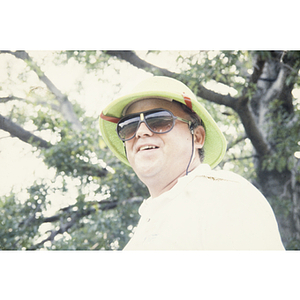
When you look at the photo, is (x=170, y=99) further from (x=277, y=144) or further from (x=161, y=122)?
(x=277, y=144)

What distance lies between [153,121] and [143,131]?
A: 0.07 metres

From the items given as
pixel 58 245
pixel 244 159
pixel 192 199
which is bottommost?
pixel 58 245

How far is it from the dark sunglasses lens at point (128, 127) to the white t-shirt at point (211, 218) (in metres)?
0.36

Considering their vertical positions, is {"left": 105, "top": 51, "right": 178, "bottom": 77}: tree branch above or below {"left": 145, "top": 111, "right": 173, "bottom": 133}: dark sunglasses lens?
above

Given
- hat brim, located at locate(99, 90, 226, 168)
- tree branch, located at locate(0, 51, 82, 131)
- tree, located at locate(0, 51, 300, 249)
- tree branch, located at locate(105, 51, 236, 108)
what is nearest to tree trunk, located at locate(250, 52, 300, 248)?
tree, located at locate(0, 51, 300, 249)

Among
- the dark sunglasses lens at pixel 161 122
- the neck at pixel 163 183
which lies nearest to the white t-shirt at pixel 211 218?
the neck at pixel 163 183

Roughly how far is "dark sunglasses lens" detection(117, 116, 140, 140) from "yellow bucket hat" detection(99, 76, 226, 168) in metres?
0.11

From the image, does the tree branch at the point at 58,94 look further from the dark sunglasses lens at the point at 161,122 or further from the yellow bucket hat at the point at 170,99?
the dark sunglasses lens at the point at 161,122

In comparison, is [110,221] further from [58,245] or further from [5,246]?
[5,246]

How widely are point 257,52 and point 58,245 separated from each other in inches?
80.3

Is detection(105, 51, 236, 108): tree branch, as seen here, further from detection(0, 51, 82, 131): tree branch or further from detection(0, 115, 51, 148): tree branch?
detection(0, 115, 51, 148): tree branch

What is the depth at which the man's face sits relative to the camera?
1557 mm
